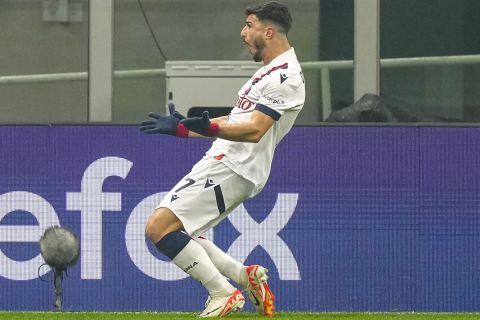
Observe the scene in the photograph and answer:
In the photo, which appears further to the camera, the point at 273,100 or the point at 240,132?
the point at 273,100

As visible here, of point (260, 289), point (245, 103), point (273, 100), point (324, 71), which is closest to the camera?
point (273, 100)

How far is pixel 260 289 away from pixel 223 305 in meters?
0.32

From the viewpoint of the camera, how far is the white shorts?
9.30 meters

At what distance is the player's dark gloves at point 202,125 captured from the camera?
8.71 meters

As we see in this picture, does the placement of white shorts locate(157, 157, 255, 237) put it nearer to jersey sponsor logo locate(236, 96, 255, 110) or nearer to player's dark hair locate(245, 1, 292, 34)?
jersey sponsor logo locate(236, 96, 255, 110)

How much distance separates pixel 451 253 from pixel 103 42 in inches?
140

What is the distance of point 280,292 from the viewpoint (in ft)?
38.5

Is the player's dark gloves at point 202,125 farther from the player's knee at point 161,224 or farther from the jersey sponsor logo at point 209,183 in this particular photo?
the player's knee at point 161,224

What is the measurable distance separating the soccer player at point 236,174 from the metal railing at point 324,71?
126 inches

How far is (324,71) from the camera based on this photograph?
1265cm

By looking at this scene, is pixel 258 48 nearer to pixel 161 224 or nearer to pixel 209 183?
pixel 209 183

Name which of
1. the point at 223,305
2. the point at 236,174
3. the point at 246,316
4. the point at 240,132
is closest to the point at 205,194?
the point at 236,174

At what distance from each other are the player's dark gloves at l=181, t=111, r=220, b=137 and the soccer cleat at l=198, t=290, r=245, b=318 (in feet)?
3.85

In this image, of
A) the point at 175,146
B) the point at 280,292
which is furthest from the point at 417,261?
the point at 175,146
